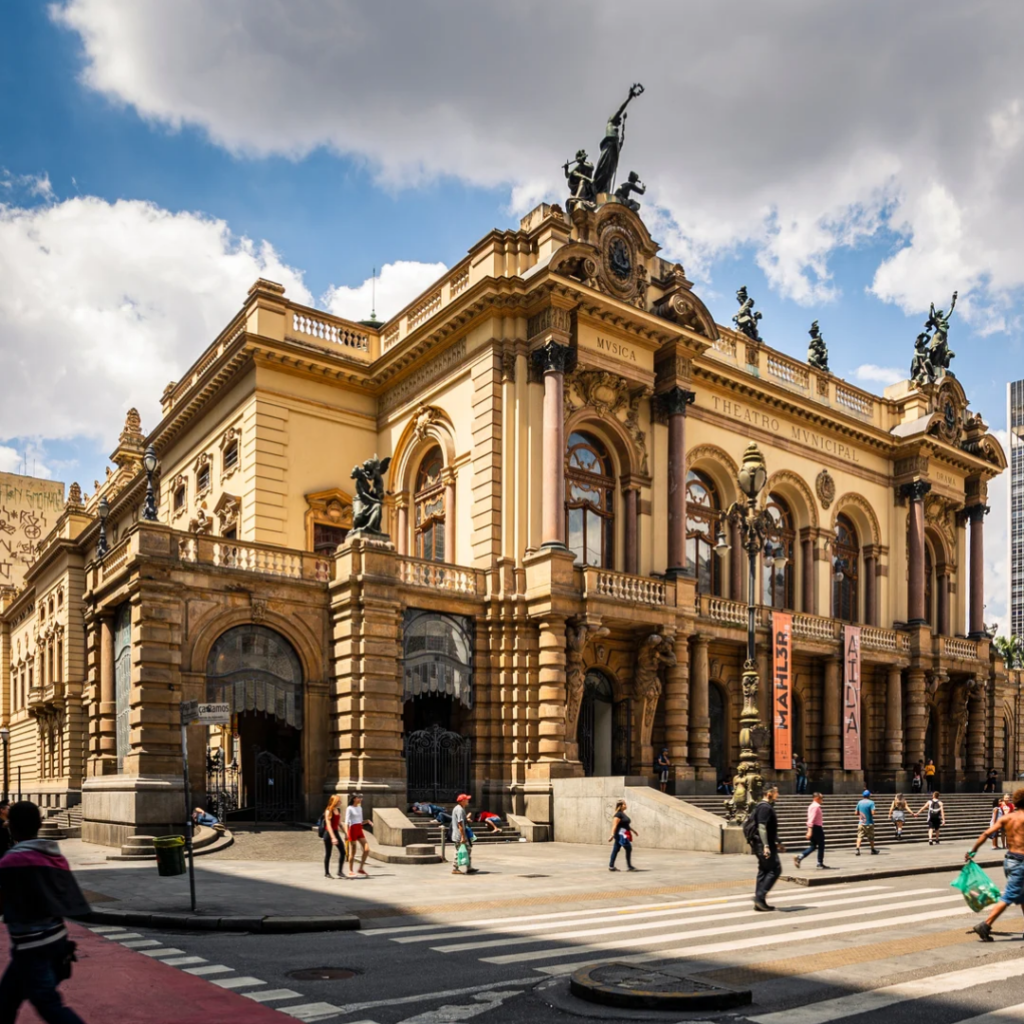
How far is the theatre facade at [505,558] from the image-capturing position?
28.4 m

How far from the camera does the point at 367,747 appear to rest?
1101 inches

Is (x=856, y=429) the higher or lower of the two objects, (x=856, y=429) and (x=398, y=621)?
the higher

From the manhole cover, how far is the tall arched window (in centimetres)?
3097

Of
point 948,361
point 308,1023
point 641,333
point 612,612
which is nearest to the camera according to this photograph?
point 308,1023

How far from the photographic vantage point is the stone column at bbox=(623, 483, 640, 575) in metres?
34.2

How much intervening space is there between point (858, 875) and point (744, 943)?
950 centimetres

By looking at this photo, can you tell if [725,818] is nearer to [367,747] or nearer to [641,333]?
[367,747]

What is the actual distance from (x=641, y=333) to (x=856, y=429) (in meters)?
13.2

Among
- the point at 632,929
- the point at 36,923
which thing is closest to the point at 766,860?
the point at 632,929

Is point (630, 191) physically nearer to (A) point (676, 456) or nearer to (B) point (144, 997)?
(A) point (676, 456)

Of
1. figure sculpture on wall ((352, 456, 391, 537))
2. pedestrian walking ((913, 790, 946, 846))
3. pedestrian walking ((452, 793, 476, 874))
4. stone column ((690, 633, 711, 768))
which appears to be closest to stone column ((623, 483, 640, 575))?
stone column ((690, 633, 711, 768))

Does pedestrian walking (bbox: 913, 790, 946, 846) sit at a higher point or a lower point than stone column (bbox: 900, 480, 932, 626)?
lower

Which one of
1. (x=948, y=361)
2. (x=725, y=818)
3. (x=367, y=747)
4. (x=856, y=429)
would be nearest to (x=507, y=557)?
(x=367, y=747)

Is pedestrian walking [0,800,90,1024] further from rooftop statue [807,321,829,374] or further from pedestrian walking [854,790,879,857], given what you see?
rooftop statue [807,321,829,374]
